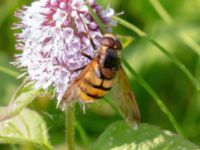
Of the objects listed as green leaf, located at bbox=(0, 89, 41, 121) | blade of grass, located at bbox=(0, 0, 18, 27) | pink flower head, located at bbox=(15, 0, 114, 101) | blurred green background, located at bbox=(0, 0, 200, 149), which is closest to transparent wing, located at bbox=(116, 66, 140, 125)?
pink flower head, located at bbox=(15, 0, 114, 101)

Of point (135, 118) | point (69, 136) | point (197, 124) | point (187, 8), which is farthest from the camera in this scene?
point (187, 8)

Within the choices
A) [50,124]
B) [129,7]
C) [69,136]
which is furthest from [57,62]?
[129,7]

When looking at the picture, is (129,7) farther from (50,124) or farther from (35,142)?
(35,142)

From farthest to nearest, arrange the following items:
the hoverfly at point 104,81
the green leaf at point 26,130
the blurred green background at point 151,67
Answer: the blurred green background at point 151,67, the green leaf at point 26,130, the hoverfly at point 104,81

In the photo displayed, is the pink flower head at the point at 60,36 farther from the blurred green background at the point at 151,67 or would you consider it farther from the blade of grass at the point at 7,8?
the blade of grass at the point at 7,8

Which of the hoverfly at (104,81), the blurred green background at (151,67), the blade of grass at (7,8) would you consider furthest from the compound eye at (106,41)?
the blade of grass at (7,8)

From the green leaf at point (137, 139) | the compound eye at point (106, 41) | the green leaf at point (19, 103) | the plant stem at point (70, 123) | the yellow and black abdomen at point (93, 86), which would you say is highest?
the compound eye at point (106, 41)

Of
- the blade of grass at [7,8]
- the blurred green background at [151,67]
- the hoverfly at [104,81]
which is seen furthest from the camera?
the blade of grass at [7,8]
